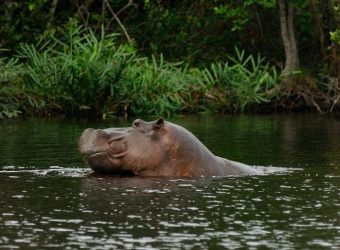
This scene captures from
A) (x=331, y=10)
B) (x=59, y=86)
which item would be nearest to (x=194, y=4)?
(x=331, y=10)

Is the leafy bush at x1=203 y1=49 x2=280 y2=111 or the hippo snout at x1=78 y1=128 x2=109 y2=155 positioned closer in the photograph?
the hippo snout at x1=78 y1=128 x2=109 y2=155

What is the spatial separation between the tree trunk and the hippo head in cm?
2307

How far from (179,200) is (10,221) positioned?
2.07 m

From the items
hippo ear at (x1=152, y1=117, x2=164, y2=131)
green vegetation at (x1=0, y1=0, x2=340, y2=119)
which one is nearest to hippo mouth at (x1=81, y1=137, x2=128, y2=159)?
hippo ear at (x1=152, y1=117, x2=164, y2=131)

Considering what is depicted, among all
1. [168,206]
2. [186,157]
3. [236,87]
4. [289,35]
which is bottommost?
[168,206]

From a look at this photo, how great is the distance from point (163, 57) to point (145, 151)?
80.1 feet

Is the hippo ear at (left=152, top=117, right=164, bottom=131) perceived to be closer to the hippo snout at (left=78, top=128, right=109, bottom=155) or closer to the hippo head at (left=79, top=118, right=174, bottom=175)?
the hippo head at (left=79, top=118, right=174, bottom=175)

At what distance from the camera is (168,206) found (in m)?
11.4

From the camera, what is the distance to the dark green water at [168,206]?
31.4 ft

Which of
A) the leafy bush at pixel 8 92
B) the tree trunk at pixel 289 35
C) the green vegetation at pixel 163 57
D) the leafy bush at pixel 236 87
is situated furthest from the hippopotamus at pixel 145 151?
the tree trunk at pixel 289 35

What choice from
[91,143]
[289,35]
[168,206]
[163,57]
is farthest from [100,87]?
[168,206]

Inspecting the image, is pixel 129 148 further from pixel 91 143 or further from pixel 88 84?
pixel 88 84

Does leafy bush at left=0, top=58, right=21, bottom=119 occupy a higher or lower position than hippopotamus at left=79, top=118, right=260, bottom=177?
higher

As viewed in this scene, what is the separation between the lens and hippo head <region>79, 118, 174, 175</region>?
13.6 metres
